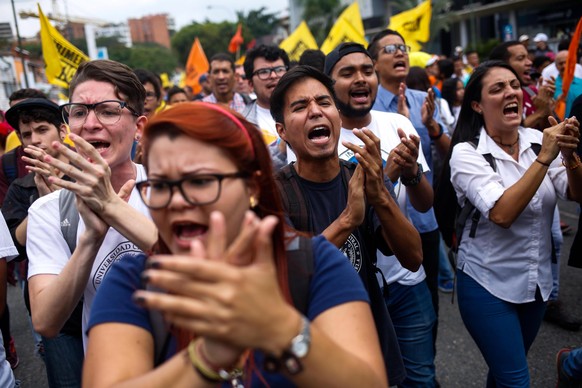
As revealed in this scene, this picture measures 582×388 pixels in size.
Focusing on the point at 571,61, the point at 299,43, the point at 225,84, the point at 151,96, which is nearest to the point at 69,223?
the point at 151,96

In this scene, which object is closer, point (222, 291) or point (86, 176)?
point (222, 291)

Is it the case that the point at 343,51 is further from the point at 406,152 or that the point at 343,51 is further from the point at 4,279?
the point at 4,279

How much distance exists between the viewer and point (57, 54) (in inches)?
254

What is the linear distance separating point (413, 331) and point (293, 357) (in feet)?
6.32

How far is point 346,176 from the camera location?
2.52m

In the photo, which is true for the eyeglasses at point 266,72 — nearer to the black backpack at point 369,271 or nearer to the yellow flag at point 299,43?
the black backpack at point 369,271

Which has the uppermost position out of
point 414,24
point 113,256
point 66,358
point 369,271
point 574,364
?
point 414,24

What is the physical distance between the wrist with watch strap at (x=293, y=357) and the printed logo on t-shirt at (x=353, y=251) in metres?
1.28

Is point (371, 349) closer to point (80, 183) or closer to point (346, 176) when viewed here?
point (80, 183)

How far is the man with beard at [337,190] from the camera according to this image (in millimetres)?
2209

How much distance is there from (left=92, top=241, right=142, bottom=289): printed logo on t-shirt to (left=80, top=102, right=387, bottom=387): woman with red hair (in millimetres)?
584

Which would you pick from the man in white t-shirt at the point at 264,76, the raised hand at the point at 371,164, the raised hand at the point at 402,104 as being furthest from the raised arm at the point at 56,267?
the raised hand at the point at 402,104

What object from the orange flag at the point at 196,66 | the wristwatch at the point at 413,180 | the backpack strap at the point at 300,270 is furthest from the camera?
the orange flag at the point at 196,66

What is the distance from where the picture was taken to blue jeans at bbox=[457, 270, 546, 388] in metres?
2.67
